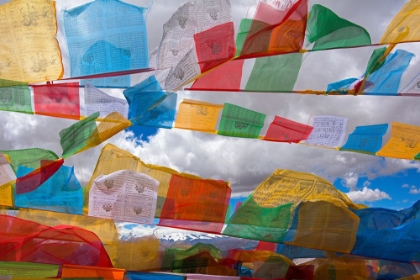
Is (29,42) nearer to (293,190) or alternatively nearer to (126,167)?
(126,167)

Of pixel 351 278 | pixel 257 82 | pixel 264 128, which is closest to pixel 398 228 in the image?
pixel 351 278

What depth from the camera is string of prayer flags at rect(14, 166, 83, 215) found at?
11.9 feet

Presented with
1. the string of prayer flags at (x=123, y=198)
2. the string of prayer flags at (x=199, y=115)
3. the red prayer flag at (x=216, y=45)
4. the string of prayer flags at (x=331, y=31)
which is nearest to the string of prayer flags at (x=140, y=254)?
the string of prayer flags at (x=123, y=198)

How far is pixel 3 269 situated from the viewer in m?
3.13

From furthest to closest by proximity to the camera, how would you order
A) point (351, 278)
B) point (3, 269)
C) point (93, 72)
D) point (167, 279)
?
point (351, 278) → point (93, 72) → point (167, 279) → point (3, 269)

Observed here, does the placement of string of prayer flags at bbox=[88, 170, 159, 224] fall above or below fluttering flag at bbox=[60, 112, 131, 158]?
below

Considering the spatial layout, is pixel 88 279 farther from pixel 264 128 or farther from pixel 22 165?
pixel 264 128

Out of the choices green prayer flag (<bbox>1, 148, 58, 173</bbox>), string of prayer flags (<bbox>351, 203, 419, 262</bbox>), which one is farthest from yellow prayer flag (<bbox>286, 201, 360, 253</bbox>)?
green prayer flag (<bbox>1, 148, 58, 173</bbox>)

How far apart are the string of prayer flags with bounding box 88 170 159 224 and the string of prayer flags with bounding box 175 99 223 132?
2.30 feet

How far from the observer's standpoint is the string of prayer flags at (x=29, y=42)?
3506 mm

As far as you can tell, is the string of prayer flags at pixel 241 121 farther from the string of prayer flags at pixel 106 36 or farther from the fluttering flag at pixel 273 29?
the string of prayer flags at pixel 106 36

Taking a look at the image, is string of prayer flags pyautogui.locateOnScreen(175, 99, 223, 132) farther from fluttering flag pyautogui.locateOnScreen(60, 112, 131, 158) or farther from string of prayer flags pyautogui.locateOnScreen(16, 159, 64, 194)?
string of prayer flags pyautogui.locateOnScreen(16, 159, 64, 194)

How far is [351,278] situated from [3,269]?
2735 mm

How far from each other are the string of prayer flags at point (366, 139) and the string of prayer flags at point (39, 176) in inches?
98.9
